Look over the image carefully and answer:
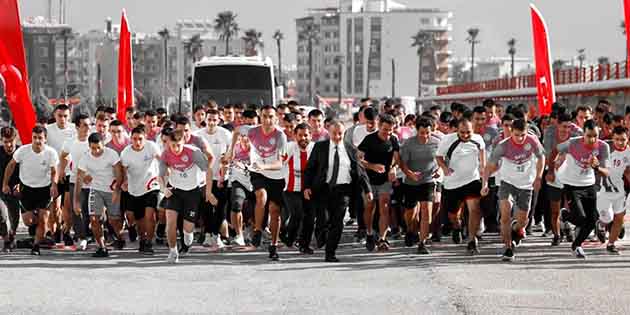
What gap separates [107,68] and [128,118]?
168 m

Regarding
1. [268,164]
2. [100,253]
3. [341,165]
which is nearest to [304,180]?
[341,165]

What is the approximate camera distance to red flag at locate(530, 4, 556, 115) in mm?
20609

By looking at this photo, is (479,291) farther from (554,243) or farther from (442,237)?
(442,237)

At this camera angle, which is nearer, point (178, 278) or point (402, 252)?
point (178, 278)

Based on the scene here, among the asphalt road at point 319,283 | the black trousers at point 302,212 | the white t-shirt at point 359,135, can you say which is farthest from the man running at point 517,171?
the black trousers at point 302,212

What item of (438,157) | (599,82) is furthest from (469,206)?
(599,82)

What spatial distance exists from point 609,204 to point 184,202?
482 cm

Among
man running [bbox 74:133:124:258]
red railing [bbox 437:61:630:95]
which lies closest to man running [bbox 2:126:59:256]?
man running [bbox 74:133:124:258]

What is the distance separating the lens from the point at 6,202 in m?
14.4

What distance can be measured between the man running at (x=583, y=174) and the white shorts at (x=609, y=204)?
0.10 metres

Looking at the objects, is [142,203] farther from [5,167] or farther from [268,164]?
[5,167]

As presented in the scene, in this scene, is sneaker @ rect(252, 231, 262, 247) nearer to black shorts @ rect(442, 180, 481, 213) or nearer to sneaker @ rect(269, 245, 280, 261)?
sneaker @ rect(269, 245, 280, 261)

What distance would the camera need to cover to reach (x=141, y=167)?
13859 millimetres

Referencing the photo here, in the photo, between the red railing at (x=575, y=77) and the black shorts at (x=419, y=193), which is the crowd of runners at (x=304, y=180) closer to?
the black shorts at (x=419, y=193)
